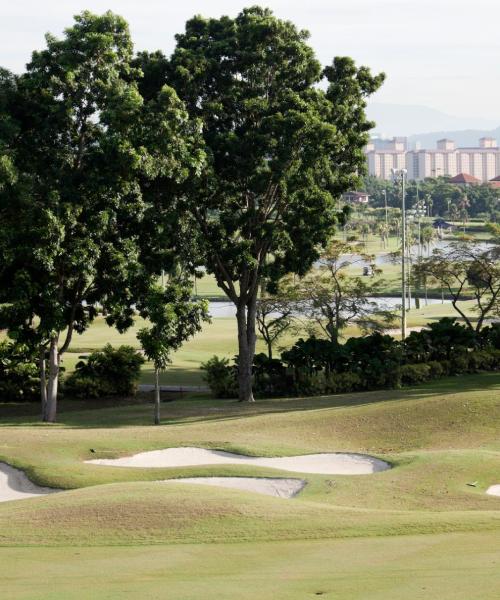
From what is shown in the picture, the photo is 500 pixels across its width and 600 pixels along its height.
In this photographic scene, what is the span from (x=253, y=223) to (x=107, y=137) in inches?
275

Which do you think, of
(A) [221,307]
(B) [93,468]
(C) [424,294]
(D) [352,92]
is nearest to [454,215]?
(C) [424,294]

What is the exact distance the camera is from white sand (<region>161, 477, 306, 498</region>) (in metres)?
19.5

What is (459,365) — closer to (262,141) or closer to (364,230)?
(262,141)

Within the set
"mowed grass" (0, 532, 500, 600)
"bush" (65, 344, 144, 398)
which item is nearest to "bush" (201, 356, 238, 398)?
"bush" (65, 344, 144, 398)

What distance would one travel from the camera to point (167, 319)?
1197 inches

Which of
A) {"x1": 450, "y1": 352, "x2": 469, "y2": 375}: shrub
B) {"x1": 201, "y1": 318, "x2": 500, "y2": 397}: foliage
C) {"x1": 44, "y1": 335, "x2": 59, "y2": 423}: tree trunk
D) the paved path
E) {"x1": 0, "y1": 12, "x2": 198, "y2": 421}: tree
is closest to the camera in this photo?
{"x1": 0, "y1": 12, "x2": 198, "y2": 421}: tree

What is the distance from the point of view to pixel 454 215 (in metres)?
182

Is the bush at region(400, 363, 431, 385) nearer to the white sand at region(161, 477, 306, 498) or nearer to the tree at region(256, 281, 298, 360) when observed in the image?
the tree at region(256, 281, 298, 360)

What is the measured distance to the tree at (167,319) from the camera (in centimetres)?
3058

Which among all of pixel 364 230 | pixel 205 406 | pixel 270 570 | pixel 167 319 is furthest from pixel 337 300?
pixel 364 230

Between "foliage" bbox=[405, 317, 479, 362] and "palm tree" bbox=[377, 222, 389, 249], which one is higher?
→ "palm tree" bbox=[377, 222, 389, 249]

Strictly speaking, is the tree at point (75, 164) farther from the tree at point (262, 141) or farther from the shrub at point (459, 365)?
the shrub at point (459, 365)

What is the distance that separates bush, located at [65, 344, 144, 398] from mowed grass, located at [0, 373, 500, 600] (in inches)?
406

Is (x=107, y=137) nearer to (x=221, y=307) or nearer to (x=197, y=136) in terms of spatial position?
(x=197, y=136)
